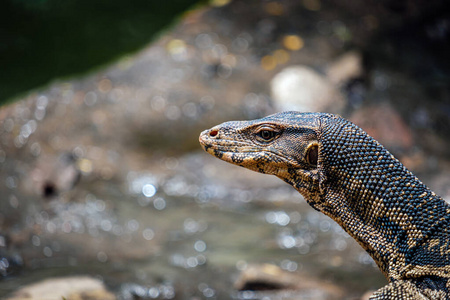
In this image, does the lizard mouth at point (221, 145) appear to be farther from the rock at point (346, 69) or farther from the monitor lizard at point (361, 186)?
the rock at point (346, 69)

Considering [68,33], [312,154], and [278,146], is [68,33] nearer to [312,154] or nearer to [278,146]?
[278,146]

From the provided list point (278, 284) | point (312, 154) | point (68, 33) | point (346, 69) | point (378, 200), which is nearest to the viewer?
point (378, 200)

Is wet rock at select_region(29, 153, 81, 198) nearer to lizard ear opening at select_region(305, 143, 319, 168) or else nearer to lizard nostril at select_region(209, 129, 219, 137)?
lizard nostril at select_region(209, 129, 219, 137)

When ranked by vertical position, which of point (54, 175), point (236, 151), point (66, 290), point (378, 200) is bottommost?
point (66, 290)

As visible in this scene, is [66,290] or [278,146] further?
[66,290]

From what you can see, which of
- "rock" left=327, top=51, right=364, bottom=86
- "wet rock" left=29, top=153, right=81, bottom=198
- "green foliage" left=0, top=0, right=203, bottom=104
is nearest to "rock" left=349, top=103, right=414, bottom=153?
"rock" left=327, top=51, right=364, bottom=86

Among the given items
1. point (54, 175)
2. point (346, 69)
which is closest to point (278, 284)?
point (54, 175)

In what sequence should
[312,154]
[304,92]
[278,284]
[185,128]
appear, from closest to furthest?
1. [312,154]
2. [278,284]
3. [185,128]
4. [304,92]

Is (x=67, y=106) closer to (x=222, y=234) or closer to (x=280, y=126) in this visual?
(x=222, y=234)
